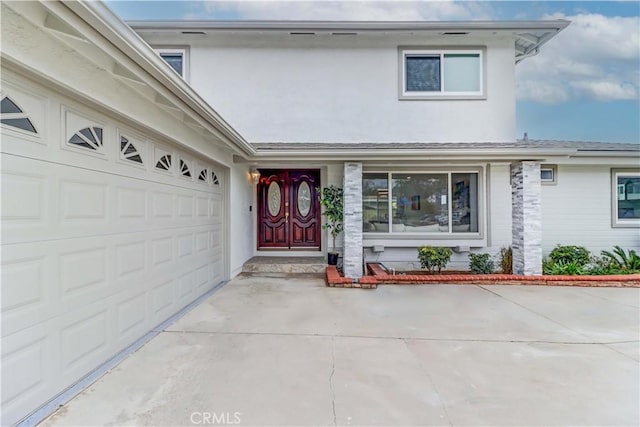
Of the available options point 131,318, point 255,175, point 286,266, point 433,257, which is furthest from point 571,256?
point 131,318

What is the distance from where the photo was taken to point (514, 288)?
6238 millimetres

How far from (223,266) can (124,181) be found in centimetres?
362

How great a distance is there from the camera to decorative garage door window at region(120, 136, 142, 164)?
353 cm

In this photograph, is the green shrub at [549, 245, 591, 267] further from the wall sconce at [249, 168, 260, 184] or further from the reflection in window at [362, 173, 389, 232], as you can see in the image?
the wall sconce at [249, 168, 260, 184]

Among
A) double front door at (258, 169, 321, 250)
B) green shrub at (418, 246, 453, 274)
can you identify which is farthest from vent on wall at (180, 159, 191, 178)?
green shrub at (418, 246, 453, 274)

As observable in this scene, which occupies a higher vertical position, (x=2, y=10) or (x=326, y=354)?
(x=2, y=10)

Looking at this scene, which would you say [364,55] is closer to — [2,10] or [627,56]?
[2,10]

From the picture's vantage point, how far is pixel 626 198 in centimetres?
815

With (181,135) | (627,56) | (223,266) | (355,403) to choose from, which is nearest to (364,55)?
(181,135)

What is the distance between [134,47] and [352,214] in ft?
16.4

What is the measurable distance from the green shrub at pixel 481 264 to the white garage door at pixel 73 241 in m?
6.47

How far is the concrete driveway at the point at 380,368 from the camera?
2387mm

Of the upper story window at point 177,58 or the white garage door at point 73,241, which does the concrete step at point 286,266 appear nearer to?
the white garage door at point 73,241


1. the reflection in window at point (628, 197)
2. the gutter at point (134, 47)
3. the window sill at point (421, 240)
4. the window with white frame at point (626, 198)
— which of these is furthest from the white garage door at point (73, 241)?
the reflection in window at point (628, 197)
